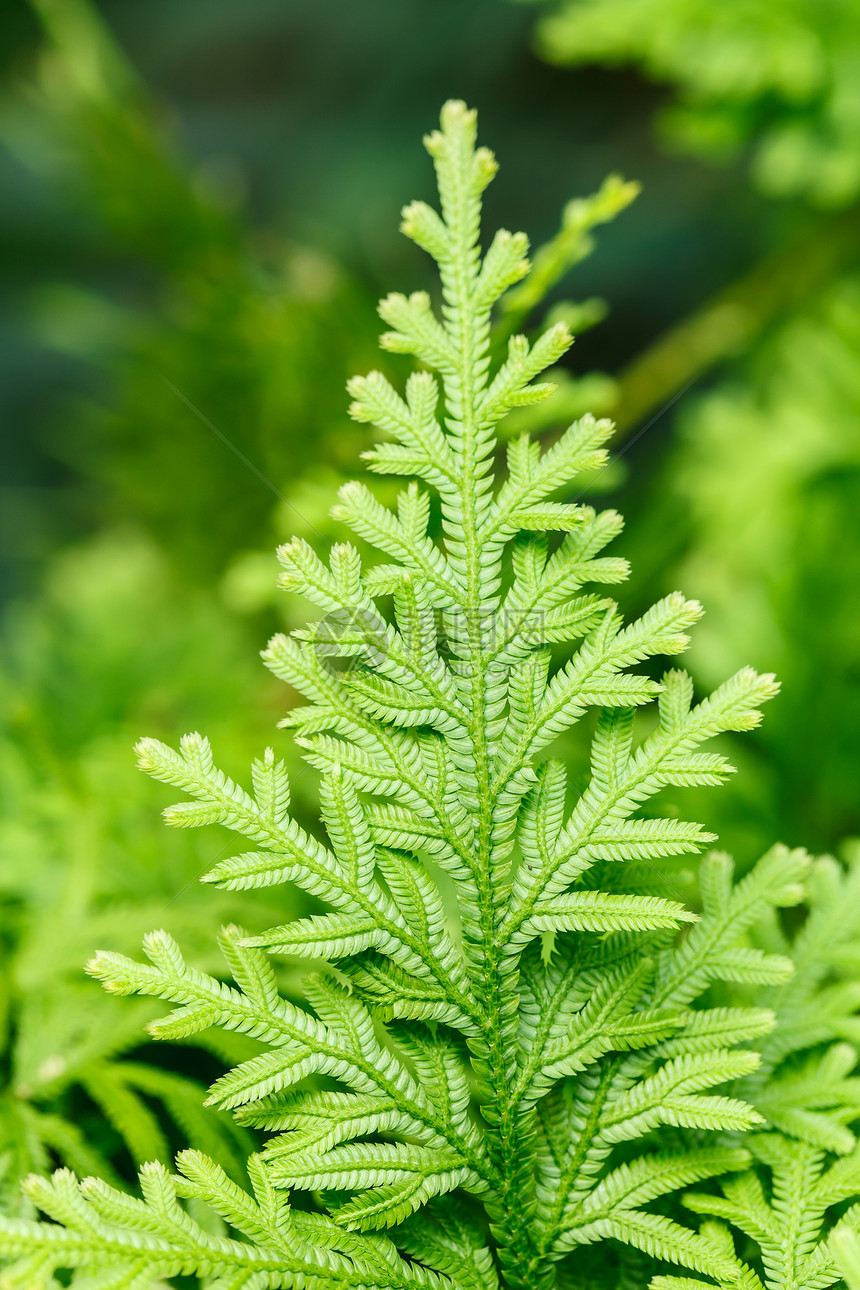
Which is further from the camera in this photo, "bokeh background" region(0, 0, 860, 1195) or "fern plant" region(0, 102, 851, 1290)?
"bokeh background" region(0, 0, 860, 1195)

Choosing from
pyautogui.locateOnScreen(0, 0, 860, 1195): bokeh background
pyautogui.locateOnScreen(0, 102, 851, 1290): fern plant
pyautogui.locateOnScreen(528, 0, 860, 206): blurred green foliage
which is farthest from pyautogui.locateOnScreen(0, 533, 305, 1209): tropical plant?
pyautogui.locateOnScreen(528, 0, 860, 206): blurred green foliage

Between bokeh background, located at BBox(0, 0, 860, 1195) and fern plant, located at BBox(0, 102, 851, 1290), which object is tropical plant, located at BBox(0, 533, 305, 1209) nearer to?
bokeh background, located at BBox(0, 0, 860, 1195)

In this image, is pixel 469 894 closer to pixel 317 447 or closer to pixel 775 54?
pixel 317 447

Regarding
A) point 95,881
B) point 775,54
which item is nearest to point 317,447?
point 95,881

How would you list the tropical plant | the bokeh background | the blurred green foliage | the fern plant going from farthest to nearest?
the blurred green foliage
the bokeh background
the tropical plant
the fern plant

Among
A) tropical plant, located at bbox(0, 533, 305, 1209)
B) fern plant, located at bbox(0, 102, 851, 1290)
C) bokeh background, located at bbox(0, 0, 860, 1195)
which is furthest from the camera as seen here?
bokeh background, located at bbox(0, 0, 860, 1195)

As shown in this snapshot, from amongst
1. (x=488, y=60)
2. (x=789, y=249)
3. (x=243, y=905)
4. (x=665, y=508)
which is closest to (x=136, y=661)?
(x=243, y=905)

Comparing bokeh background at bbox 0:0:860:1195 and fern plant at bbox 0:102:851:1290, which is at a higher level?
bokeh background at bbox 0:0:860:1195

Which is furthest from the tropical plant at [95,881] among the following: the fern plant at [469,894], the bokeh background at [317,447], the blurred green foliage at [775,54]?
the blurred green foliage at [775,54]

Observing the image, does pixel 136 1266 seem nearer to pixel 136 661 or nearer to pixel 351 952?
pixel 351 952
